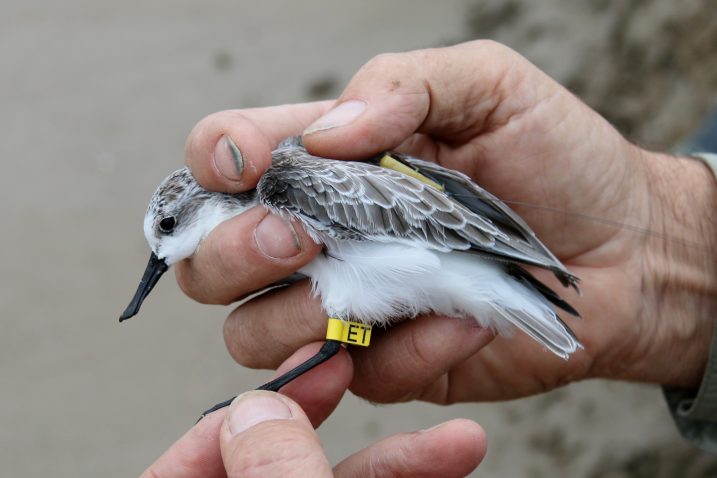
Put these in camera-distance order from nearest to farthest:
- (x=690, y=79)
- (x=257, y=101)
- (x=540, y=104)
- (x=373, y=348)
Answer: (x=373, y=348) < (x=540, y=104) < (x=257, y=101) < (x=690, y=79)

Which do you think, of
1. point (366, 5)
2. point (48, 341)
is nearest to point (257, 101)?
point (366, 5)

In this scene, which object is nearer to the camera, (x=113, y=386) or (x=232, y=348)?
(x=232, y=348)

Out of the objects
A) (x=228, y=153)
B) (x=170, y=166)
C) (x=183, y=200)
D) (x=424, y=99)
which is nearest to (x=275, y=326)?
(x=183, y=200)

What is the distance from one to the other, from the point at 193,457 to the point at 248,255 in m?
0.70

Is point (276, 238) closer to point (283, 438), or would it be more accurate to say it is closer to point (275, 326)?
point (275, 326)

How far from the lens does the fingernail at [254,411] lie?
2.46m

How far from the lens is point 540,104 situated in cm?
349

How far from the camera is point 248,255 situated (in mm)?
2908

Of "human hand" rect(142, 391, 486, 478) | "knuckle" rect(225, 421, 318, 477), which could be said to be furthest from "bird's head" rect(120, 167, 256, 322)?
"knuckle" rect(225, 421, 318, 477)

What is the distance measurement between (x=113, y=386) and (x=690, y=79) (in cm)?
471

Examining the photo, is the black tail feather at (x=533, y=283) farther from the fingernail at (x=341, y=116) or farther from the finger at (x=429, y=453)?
the fingernail at (x=341, y=116)

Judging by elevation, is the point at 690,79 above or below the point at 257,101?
below

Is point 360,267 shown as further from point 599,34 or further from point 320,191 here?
point 599,34

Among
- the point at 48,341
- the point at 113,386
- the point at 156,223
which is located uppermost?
the point at 156,223
